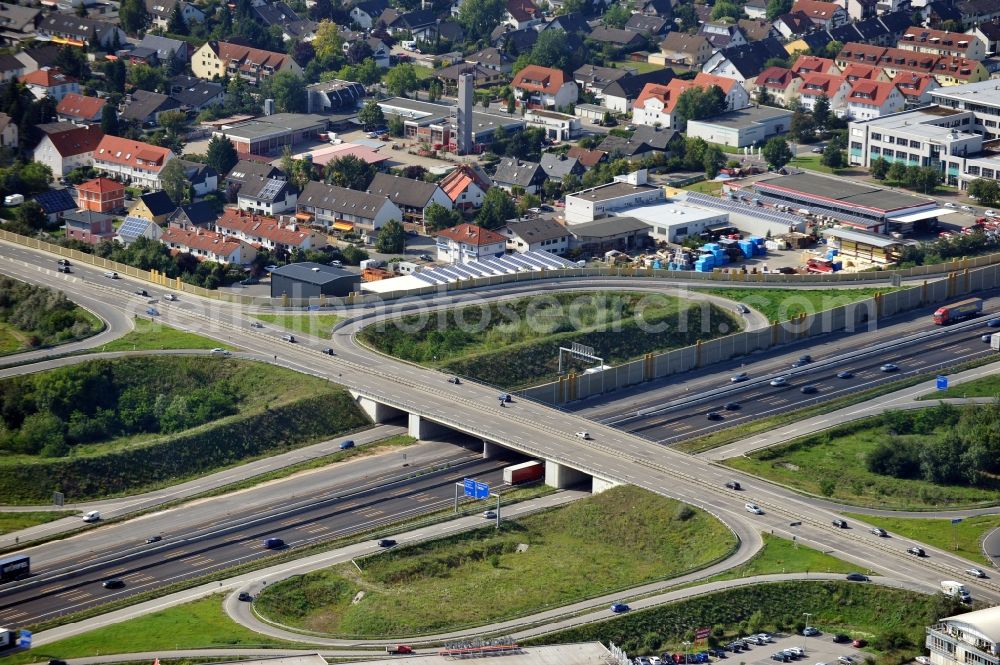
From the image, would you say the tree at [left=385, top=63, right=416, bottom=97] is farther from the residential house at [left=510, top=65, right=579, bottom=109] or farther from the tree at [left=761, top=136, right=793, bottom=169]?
the tree at [left=761, top=136, right=793, bottom=169]

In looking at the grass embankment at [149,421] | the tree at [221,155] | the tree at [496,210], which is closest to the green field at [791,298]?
the tree at [496,210]

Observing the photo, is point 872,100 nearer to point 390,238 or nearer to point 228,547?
point 390,238

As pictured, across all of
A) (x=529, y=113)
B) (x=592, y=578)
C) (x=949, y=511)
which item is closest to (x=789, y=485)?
(x=949, y=511)

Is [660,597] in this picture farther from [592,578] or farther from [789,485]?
[789,485]

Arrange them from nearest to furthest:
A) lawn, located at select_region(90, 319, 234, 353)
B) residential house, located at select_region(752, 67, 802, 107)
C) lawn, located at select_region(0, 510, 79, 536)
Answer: lawn, located at select_region(0, 510, 79, 536) < lawn, located at select_region(90, 319, 234, 353) < residential house, located at select_region(752, 67, 802, 107)

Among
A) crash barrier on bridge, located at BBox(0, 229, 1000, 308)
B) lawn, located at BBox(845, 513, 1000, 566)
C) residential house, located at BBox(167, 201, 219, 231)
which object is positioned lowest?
lawn, located at BBox(845, 513, 1000, 566)

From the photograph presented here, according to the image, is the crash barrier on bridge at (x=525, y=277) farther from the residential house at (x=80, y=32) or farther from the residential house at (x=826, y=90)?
the residential house at (x=80, y=32)

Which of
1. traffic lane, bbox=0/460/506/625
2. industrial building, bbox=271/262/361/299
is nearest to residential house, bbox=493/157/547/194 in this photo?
industrial building, bbox=271/262/361/299
